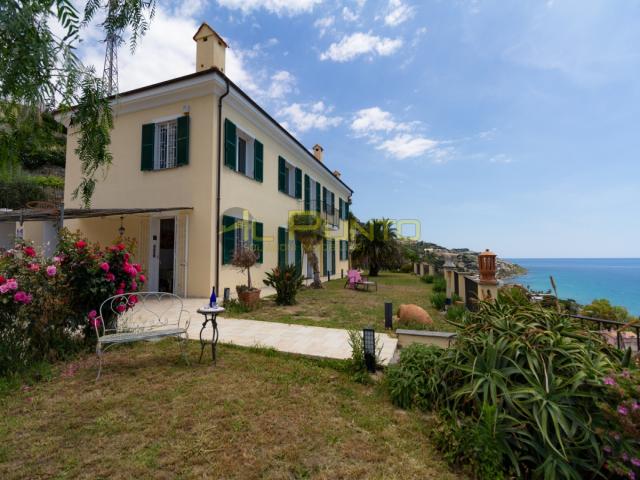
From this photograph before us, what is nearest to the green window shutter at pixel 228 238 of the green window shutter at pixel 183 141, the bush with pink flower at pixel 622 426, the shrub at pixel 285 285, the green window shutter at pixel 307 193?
the shrub at pixel 285 285

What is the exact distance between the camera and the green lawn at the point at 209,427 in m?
1.96

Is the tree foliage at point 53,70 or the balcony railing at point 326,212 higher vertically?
the balcony railing at point 326,212

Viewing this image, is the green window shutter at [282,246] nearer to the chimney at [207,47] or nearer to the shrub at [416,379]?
the chimney at [207,47]

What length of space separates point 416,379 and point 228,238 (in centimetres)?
760

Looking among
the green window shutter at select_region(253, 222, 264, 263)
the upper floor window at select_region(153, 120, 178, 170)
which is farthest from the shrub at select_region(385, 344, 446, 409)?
the upper floor window at select_region(153, 120, 178, 170)

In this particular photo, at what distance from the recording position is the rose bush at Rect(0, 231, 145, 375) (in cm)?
341

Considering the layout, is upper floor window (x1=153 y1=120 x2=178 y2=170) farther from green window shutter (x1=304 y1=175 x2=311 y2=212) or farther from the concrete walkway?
green window shutter (x1=304 y1=175 x2=311 y2=212)

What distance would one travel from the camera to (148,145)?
945 centimetres

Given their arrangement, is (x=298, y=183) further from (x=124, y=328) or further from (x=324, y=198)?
(x=124, y=328)

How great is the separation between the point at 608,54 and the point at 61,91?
25.1 ft

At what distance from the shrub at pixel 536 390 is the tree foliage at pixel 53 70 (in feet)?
10.5

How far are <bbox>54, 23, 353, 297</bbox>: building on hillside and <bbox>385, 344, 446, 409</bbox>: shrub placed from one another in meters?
6.86

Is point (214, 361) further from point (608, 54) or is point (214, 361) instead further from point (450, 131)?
point (450, 131)

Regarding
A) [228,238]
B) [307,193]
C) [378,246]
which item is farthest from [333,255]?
[228,238]
